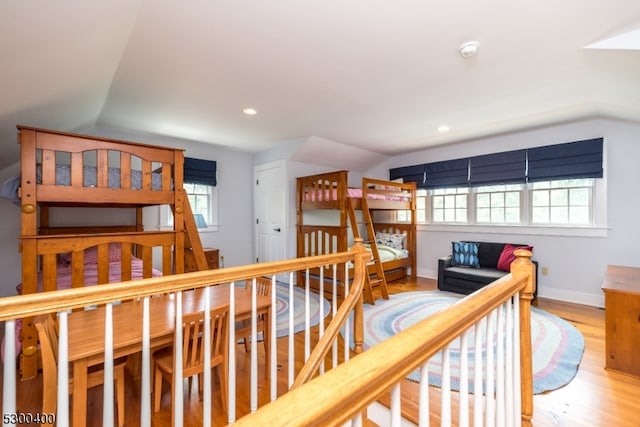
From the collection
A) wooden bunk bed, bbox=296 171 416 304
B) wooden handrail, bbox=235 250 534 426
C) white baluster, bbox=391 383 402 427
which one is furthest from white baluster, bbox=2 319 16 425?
wooden bunk bed, bbox=296 171 416 304

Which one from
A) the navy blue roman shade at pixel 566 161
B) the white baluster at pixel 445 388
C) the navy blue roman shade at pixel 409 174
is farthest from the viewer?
the navy blue roman shade at pixel 409 174

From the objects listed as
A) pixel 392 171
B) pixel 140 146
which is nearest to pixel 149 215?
pixel 140 146

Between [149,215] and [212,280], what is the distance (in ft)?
11.8

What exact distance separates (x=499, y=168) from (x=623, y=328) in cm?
273

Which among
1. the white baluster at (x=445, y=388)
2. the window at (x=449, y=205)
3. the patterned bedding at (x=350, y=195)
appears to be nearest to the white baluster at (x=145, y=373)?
the white baluster at (x=445, y=388)

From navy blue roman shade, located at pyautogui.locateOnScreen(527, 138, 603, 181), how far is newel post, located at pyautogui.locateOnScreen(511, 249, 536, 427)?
10.6 feet

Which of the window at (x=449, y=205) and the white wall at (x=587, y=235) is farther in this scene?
the window at (x=449, y=205)

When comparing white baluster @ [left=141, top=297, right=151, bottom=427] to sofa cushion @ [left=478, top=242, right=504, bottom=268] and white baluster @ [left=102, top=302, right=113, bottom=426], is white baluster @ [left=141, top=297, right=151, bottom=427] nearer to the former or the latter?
white baluster @ [left=102, top=302, right=113, bottom=426]

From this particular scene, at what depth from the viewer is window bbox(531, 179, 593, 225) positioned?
12.5 feet

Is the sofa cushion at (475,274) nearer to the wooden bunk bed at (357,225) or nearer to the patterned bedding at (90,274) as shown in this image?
the wooden bunk bed at (357,225)

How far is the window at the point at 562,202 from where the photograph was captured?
380 cm

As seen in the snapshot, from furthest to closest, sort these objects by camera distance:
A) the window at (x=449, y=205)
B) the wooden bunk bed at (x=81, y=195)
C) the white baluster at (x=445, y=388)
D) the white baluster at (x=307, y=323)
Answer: the window at (x=449, y=205) < the wooden bunk bed at (x=81, y=195) < the white baluster at (x=307, y=323) < the white baluster at (x=445, y=388)

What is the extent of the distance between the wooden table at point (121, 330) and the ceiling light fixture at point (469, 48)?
220cm

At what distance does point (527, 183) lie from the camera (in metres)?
4.22
